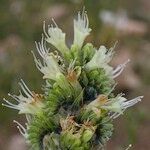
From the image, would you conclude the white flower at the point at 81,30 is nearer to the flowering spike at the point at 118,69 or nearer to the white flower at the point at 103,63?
the white flower at the point at 103,63

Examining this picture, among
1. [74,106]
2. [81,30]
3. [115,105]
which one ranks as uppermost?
[81,30]

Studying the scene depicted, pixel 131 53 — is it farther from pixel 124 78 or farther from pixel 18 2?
pixel 18 2

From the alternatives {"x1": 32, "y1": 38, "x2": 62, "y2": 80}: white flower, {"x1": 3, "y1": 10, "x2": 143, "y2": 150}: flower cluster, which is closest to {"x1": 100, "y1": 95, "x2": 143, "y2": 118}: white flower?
{"x1": 3, "y1": 10, "x2": 143, "y2": 150}: flower cluster

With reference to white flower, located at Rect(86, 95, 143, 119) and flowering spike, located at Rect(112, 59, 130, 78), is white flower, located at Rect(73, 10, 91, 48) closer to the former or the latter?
flowering spike, located at Rect(112, 59, 130, 78)

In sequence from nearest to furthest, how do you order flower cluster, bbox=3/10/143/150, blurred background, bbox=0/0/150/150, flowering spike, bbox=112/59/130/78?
flower cluster, bbox=3/10/143/150 < flowering spike, bbox=112/59/130/78 < blurred background, bbox=0/0/150/150

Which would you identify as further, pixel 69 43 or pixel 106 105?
pixel 69 43

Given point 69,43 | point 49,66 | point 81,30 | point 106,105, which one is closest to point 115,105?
point 106,105

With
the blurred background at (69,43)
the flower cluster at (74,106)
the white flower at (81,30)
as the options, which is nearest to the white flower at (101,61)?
the flower cluster at (74,106)

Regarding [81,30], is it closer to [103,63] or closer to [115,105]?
[103,63]

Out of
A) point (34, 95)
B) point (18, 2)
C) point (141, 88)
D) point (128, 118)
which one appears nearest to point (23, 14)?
point (18, 2)
